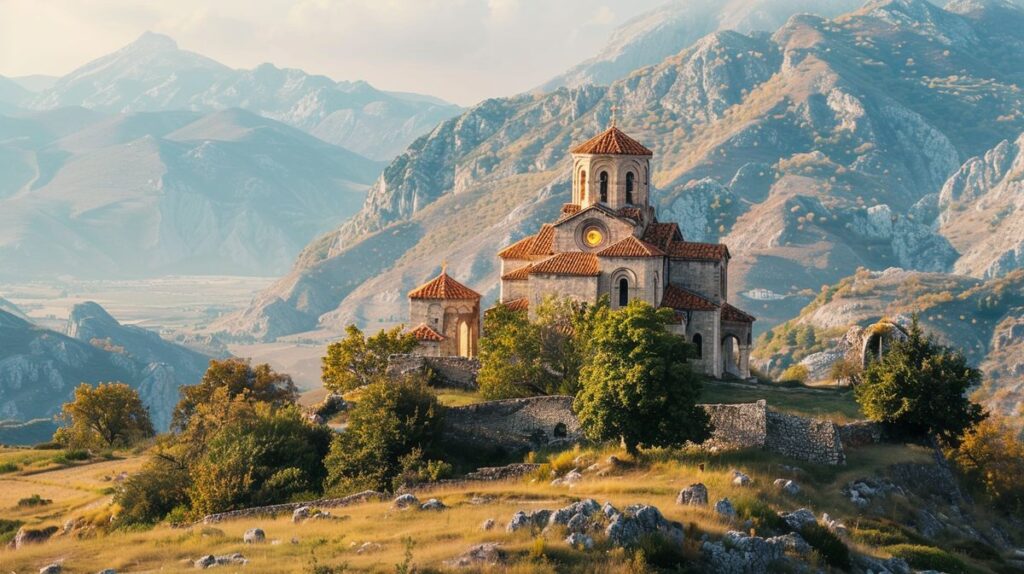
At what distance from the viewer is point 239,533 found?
36594 millimetres

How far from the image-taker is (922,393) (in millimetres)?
50531

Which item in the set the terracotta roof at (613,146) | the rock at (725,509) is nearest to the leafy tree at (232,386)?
the terracotta roof at (613,146)

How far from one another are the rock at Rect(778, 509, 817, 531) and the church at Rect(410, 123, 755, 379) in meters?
28.3

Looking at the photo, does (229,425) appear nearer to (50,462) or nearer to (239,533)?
(239,533)

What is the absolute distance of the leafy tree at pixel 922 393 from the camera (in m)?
50.4

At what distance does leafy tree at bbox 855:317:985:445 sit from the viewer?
50438 millimetres

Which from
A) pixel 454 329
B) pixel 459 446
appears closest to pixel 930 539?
pixel 459 446

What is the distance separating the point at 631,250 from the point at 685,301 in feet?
15.6

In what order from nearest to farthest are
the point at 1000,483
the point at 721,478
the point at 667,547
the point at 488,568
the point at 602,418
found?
1. the point at 488,568
2. the point at 667,547
3. the point at 721,478
4. the point at 602,418
5. the point at 1000,483

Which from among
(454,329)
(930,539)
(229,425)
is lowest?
(930,539)

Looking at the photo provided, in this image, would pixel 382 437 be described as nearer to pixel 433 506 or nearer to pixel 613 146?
pixel 433 506

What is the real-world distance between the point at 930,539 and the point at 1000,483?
14498 mm

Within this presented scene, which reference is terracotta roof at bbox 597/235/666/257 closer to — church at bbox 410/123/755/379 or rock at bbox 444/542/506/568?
church at bbox 410/123/755/379

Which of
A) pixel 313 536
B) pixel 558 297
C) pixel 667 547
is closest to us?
pixel 667 547
